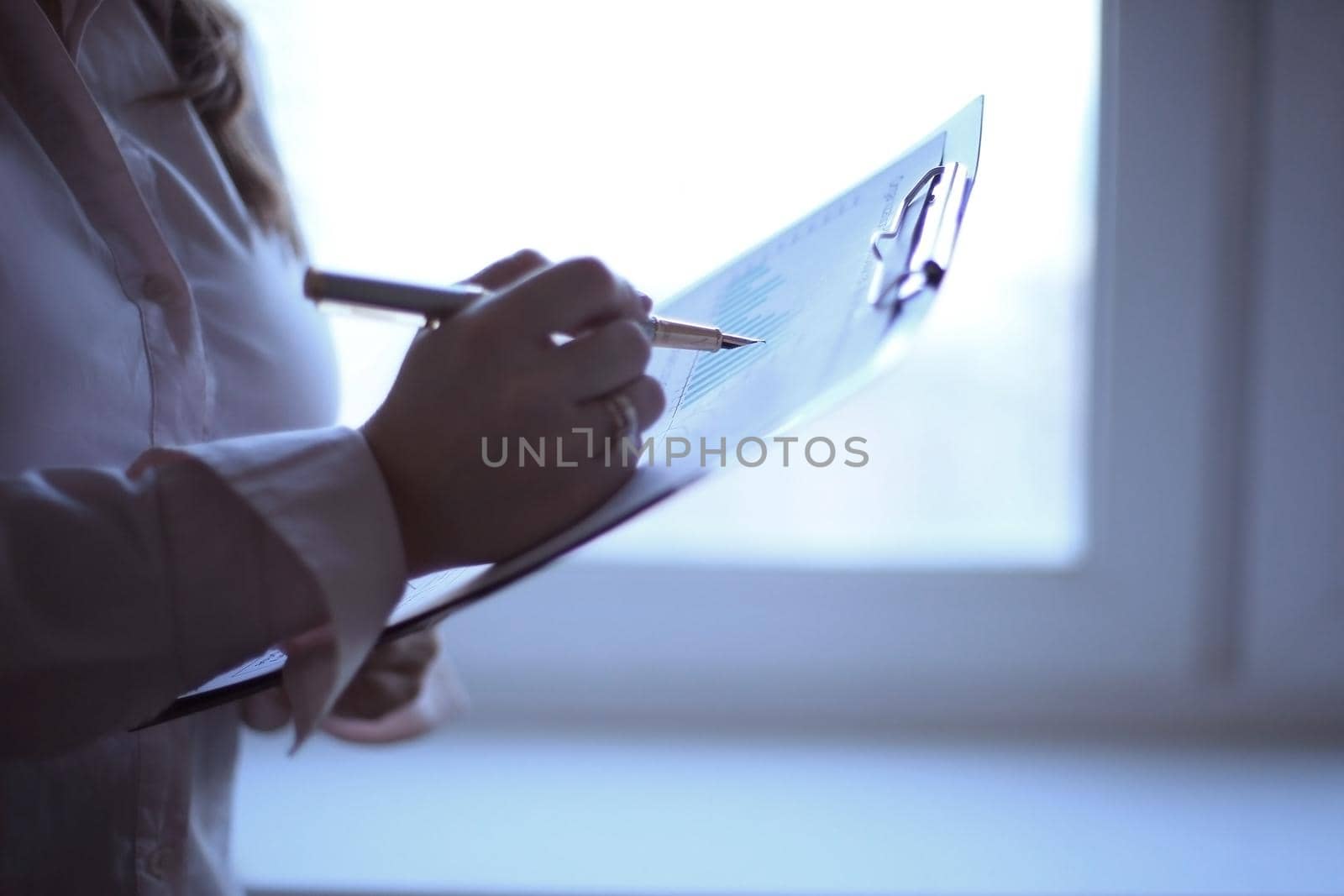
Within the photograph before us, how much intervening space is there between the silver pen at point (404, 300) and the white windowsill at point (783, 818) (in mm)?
339

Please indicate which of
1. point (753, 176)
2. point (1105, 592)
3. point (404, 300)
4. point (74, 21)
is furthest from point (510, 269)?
point (1105, 592)

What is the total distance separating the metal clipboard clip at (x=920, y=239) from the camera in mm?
315

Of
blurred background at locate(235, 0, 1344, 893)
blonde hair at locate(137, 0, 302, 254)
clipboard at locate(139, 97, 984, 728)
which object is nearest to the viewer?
clipboard at locate(139, 97, 984, 728)

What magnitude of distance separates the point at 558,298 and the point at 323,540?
10 centimetres

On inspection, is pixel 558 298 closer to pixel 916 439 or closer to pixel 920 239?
pixel 920 239

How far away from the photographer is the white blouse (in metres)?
0.30

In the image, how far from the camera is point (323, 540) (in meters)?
0.30

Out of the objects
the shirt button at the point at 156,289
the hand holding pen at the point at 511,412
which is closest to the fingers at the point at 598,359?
the hand holding pen at the point at 511,412

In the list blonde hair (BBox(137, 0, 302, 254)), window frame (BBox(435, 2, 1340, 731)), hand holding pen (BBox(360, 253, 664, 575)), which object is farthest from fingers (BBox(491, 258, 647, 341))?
window frame (BBox(435, 2, 1340, 731))

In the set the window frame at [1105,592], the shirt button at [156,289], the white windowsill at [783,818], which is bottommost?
the white windowsill at [783,818]

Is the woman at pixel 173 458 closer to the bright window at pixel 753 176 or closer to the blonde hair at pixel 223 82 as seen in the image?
the blonde hair at pixel 223 82

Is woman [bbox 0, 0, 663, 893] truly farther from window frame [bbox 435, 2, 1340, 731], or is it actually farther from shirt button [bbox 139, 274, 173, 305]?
window frame [bbox 435, 2, 1340, 731]

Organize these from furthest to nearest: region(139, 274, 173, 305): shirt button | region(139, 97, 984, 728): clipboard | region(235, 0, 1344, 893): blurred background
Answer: region(235, 0, 1344, 893): blurred background
region(139, 274, 173, 305): shirt button
region(139, 97, 984, 728): clipboard

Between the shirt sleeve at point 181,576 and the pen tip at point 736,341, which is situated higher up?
the pen tip at point 736,341
